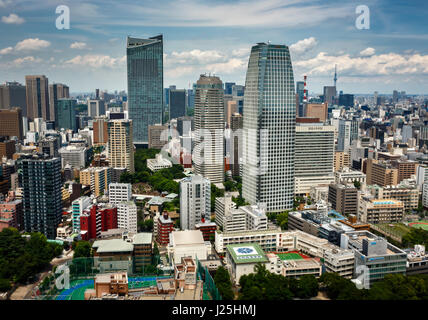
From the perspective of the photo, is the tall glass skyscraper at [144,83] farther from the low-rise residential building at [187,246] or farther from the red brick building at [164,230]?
the low-rise residential building at [187,246]

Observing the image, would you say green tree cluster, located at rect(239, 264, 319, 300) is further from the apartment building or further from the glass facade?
the glass facade

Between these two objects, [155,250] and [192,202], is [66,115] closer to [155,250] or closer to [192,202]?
[192,202]

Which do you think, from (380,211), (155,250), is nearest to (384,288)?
(155,250)

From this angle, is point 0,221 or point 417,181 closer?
point 0,221

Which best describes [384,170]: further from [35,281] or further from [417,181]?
[35,281]

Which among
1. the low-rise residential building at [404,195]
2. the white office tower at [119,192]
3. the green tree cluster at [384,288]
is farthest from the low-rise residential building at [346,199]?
the white office tower at [119,192]

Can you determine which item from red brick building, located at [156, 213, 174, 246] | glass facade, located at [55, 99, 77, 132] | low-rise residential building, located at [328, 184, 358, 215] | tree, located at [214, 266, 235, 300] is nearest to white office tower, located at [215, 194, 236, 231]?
red brick building, located at [156, 213, 174, 246]

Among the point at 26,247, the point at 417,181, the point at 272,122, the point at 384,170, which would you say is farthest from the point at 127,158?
the point at 417,181
